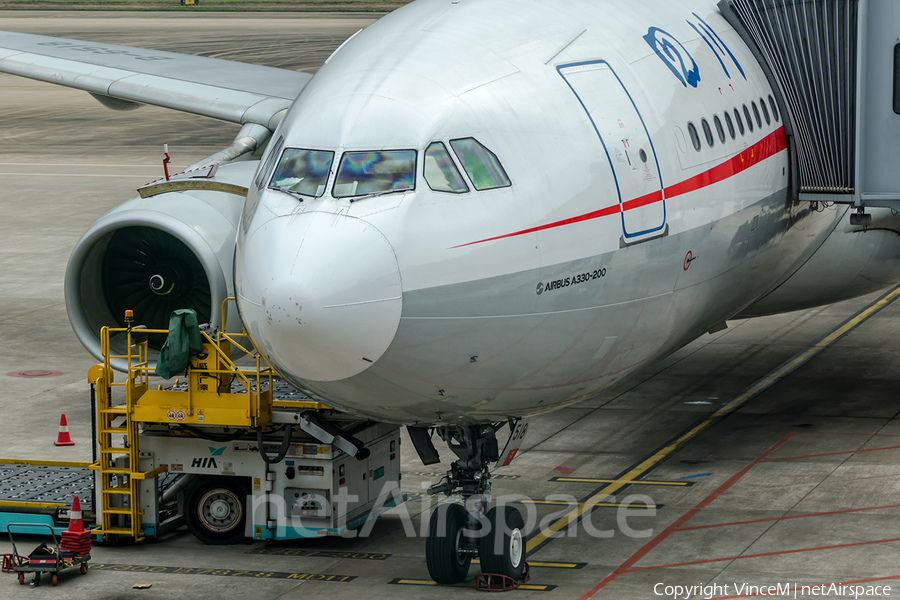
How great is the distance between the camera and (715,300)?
47.0 feet

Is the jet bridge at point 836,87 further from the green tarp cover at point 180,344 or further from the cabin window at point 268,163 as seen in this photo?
the green tarp cover at point 180,344

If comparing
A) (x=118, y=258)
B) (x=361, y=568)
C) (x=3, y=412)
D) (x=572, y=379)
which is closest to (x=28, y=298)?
(x=3, y=412)

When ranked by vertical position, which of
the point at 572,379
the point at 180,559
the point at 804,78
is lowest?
the point at 180,559

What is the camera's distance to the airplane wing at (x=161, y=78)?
68.1 ft

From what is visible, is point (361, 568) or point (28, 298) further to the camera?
point (28, 298)

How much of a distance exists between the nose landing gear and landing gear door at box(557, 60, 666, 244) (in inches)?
94.8

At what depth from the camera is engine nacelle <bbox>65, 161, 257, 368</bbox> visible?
674 inches

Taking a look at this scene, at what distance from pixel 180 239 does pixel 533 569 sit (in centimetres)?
622

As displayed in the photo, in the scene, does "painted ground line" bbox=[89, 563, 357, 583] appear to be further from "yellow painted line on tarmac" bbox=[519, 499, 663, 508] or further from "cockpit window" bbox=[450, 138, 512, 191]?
"cockpit window" bbox=[450, 138, 512, 191]

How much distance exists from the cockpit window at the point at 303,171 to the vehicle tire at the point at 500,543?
12.3ft

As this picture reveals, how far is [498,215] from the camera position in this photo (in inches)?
426

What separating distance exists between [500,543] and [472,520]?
1.09 ft

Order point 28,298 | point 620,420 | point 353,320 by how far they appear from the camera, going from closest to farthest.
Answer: point 353,320, point 620,420, point 28,298

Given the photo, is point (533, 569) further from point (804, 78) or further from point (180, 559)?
point (804, 78)
